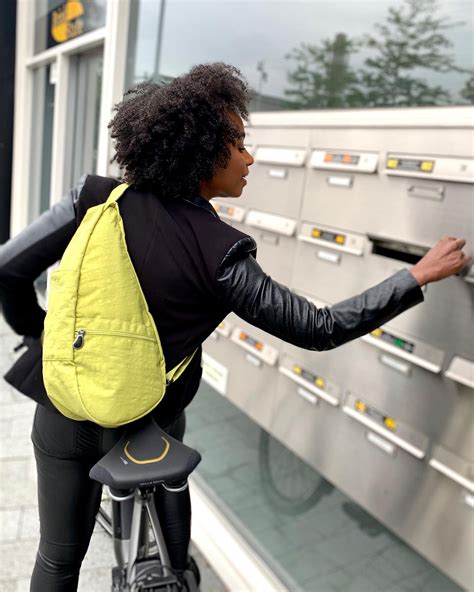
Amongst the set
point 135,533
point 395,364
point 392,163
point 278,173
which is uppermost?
point 392,163

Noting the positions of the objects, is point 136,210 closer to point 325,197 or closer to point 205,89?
point 205,89

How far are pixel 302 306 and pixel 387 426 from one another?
2.63 ft

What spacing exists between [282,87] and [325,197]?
69 cm

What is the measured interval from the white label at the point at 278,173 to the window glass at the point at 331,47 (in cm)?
29

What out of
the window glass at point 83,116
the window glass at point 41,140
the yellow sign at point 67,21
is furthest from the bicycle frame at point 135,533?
the window glass at point 41,140

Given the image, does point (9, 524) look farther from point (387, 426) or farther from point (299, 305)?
point (299, 305)

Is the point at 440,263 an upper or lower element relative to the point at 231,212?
upper

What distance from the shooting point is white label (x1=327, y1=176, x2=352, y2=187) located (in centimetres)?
205

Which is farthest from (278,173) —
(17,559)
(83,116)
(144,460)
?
(83,116)

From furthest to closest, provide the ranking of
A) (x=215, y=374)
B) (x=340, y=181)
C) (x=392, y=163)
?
(x=215, y=374), (x=340, y=181), (x=392, y=163)

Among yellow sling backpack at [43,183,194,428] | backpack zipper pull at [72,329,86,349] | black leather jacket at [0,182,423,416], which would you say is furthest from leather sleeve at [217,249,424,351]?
backpack zipper pull at [72,329,86,349]

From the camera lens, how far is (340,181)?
2090 millimetres

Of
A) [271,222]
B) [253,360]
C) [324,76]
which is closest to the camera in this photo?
[324,76]

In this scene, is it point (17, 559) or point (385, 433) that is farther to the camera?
point (17, 559)
